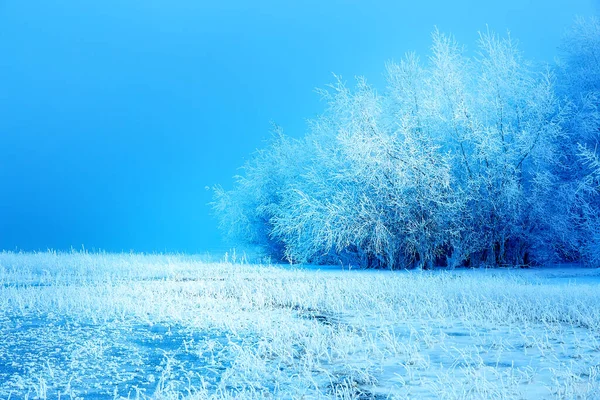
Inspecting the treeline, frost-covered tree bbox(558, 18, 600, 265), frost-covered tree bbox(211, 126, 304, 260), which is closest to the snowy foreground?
the treeline

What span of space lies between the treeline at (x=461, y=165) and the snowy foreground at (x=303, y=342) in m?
6.63

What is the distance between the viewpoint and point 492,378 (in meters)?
6.24

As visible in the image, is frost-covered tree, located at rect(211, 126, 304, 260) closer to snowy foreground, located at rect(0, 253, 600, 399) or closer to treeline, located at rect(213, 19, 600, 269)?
treeline, located at rect(213, 19, 600, 269)

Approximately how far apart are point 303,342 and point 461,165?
1550 centimetres

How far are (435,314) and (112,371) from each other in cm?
557

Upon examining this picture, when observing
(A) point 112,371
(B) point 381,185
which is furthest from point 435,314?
(B) point 381,185

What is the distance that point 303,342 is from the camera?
326 inches

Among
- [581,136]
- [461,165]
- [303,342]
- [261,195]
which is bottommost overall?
[303,342]

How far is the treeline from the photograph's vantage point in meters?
21.1

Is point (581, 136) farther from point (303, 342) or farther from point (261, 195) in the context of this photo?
point (303, 342)

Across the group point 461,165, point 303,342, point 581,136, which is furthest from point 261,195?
point 303,342

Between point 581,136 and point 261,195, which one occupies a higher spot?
point 261,195

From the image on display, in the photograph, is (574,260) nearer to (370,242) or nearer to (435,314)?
(370,242)

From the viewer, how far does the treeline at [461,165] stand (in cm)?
2109
